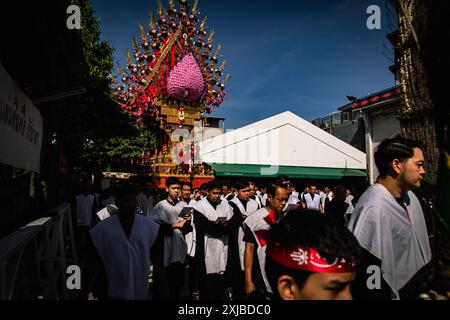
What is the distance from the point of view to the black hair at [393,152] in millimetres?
2541

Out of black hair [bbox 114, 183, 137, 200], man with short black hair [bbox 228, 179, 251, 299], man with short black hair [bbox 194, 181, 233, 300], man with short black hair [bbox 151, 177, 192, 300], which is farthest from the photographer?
man with short black hair [bbox 194, 181, 233, 300]

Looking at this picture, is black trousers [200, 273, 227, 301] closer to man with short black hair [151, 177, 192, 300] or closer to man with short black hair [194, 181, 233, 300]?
man with short black hair [194, 181, 233, 300]

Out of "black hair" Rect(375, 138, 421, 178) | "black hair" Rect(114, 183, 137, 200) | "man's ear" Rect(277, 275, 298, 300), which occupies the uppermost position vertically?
"black hair" Rect(375, 138, 421, 178)

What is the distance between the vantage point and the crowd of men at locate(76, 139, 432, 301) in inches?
54.5

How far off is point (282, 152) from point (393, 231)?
56.7 feet

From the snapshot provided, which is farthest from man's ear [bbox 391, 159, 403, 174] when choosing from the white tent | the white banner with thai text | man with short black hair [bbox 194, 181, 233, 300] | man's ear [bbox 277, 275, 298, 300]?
the white tent

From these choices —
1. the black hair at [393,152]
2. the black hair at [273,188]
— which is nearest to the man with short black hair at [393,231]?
the black hair at [393,152]

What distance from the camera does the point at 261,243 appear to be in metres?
3.40

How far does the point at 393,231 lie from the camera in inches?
92.4

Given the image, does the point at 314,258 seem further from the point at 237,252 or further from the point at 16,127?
the point at 16,127

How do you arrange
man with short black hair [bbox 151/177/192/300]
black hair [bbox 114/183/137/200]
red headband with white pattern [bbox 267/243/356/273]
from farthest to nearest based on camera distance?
man with short black hair [bbox 151/177/192/300], black hair [bbox 114/183/137/200], red headband with white pattern [bbox 267/243/356/273]

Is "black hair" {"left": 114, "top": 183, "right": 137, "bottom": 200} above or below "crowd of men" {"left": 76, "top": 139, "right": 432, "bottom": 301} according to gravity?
above

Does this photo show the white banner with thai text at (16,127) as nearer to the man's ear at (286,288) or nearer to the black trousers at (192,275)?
the black trousers at (192,275)

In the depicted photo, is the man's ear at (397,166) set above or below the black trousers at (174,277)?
above
